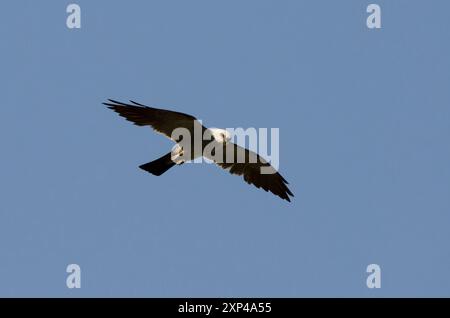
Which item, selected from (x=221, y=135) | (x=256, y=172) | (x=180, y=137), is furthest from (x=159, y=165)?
(x=256, y=172)

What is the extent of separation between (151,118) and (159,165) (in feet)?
2.28

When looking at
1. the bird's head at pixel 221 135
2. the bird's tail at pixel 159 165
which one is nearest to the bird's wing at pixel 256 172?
the bird's head at pixel 221 135

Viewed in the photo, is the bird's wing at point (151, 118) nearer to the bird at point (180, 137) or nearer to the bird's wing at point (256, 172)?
the bird at point (180, 137)

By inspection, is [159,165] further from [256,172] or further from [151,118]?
[256,172]

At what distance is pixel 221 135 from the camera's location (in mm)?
12086

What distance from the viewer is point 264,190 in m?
13.2

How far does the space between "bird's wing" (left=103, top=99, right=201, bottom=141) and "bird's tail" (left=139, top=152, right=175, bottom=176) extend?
1.14 feet

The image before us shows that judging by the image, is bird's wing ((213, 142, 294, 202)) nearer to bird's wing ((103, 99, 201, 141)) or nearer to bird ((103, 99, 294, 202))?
bird ((103, 99, 294, 202))

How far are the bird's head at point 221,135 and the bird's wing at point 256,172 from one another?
81cm

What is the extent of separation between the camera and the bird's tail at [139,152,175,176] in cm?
1232

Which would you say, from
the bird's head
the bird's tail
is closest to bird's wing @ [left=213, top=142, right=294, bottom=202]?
the bird's head

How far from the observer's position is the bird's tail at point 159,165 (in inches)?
485

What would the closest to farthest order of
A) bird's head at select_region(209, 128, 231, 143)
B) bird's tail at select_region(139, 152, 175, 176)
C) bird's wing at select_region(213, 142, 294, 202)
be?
1. bird's head at select_region(209, 128, 231, 143)
2. bird's tail at select_region(139, 152, 175, 176)
3. bird's wing at select_region(213, 142, 294, 202)
